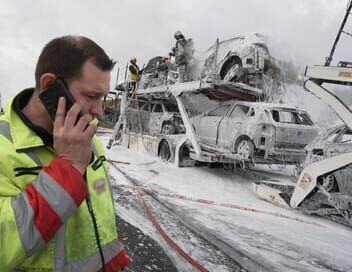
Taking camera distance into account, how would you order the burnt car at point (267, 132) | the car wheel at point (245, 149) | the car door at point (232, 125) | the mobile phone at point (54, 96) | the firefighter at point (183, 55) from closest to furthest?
1. the mobile phone at point (54, 96)
2. the burnt car at point (267, 132)
3. the car wheel at point (245, 149)
4. the car door at point (232, 125)
5. the firefighter at point (183, 55)

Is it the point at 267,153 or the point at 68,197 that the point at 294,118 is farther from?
the point at 68,197

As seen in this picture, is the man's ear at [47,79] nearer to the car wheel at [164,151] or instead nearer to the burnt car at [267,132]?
the burnt car at [267,132]

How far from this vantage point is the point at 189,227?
489 centimetres

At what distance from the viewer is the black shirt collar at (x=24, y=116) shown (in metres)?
1.26

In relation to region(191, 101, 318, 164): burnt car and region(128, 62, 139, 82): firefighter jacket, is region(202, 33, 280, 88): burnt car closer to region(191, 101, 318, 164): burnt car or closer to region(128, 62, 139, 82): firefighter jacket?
region(191, 101, 318, 164): burnt car

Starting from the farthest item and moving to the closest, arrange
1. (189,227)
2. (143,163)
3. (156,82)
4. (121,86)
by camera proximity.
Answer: (121,86), (156,82), (143,163), (189,227)

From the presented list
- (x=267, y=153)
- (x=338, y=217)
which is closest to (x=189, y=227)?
(x=338, y=217)

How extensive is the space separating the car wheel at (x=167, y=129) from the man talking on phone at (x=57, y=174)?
11239mm

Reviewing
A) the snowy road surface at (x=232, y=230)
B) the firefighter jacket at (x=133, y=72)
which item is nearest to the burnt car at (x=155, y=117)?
the firefighter jacket at (x=133, y=72)

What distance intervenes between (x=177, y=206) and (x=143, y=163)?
4.59 m

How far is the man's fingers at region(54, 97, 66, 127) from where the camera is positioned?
1124 mm

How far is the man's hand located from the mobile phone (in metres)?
0.03

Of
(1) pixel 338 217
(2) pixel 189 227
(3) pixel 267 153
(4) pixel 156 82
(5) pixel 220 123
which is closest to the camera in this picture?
(2) pixel 189 227

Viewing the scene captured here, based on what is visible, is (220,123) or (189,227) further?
(220,123)
